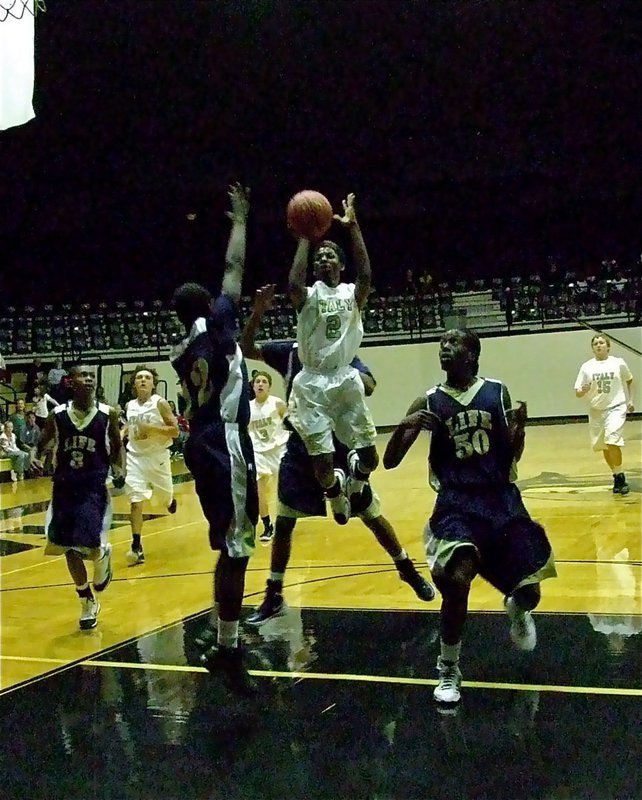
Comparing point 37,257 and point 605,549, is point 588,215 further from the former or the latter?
point 605,549

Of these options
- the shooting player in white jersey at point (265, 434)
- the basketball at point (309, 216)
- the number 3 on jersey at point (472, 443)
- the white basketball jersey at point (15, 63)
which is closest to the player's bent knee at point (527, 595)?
the number 3 on jersey at point (472, 443)

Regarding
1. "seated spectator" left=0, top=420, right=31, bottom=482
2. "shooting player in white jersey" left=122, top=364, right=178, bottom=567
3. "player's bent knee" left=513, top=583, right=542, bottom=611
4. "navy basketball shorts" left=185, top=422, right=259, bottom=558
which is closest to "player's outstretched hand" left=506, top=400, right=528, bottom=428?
"player's bent knee" left=513, top=583, right=542, bottom=611

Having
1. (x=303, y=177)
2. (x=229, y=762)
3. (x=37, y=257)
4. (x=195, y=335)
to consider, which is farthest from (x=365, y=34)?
(x=37, y=257)

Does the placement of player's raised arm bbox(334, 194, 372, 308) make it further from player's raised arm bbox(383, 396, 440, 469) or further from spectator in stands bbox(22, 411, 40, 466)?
spectator in stands bbox(22, 411, 40, 466)

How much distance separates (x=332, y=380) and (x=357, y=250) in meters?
0.73

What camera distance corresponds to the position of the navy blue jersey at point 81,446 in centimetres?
536

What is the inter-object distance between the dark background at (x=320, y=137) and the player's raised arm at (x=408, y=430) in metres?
6.78

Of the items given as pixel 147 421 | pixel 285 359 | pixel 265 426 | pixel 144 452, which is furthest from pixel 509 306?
pixel 285 359

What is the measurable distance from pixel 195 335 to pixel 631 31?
12101 mm

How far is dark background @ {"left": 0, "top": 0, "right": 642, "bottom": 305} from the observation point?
1195cm

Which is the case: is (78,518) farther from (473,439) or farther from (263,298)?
(473,439)

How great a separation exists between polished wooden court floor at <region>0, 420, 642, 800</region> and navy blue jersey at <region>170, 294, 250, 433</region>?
1.24 meters

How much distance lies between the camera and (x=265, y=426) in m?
8.32

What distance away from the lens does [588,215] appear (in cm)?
2255
